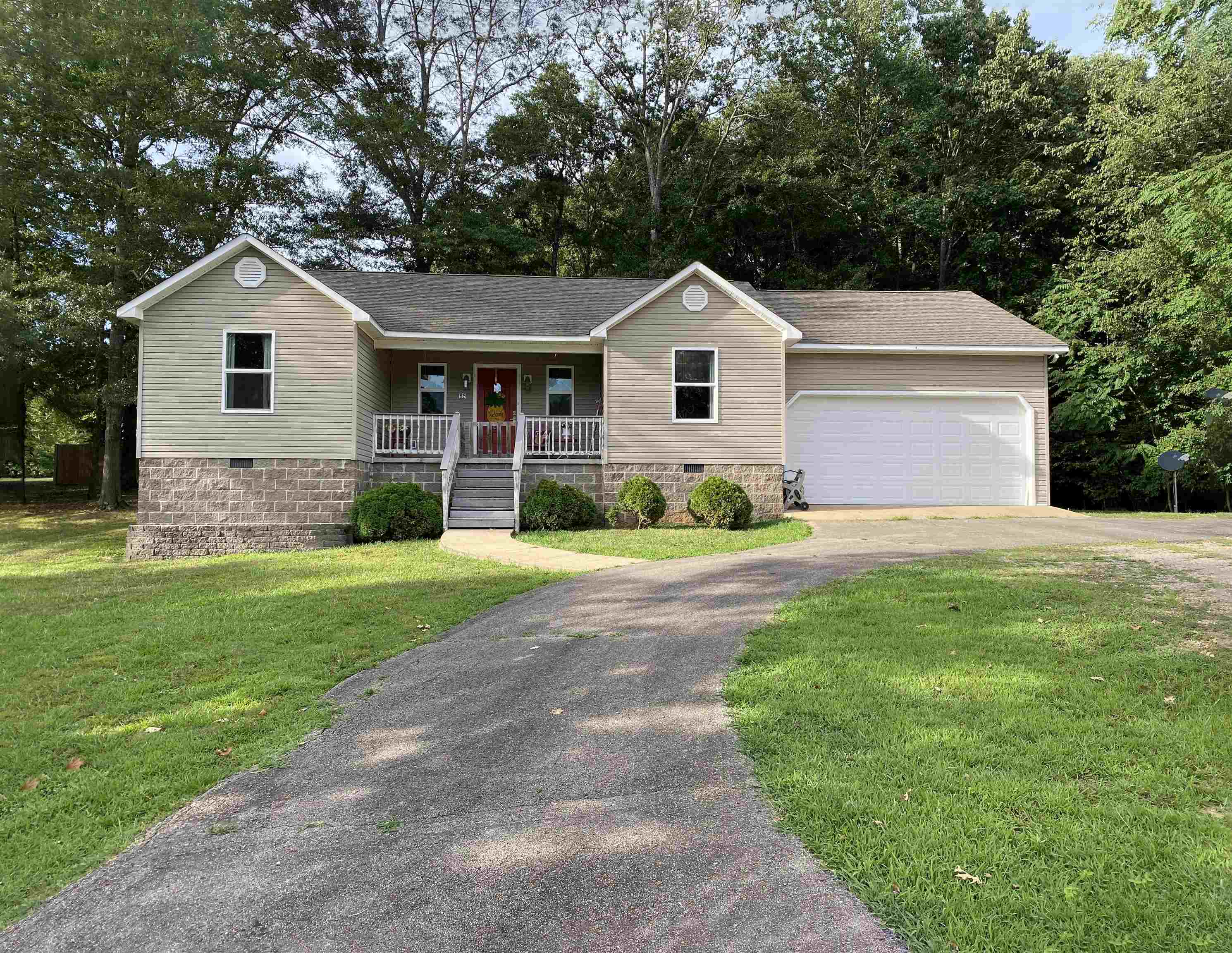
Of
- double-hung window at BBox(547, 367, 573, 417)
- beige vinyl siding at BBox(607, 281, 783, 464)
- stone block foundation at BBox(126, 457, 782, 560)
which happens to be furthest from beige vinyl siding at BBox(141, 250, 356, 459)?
beige vinyl siding at BBox(607, 281, 783, 464)

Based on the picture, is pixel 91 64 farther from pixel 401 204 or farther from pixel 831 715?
pixel 831 715

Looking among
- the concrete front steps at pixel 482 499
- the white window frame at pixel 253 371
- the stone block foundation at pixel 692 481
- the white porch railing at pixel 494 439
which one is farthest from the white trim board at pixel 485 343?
the stone block foundation at pixel 692 481

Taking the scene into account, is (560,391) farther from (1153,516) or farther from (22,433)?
(22,433)

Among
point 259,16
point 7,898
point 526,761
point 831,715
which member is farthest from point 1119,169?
point 259,16

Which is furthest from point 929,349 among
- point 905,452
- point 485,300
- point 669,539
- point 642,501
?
point 485,300

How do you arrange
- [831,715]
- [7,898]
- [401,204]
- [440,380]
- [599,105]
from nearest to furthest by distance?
1. [7,898]
2. [831,715]
3. [440,380]
4. [401,204]
5. [599,105]

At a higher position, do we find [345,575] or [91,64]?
[91,64]

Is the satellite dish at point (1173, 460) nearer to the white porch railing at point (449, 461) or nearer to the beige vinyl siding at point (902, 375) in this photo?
the beige vinyl siding at point (902, 375)

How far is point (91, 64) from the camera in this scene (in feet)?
61.4

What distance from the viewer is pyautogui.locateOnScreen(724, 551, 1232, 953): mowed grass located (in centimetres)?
238

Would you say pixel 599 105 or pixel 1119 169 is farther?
pixel 599 105

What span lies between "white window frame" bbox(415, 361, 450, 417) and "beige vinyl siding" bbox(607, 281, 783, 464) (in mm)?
4200

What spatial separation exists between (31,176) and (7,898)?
21910 mm

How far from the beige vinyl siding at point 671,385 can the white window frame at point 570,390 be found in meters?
2.42
